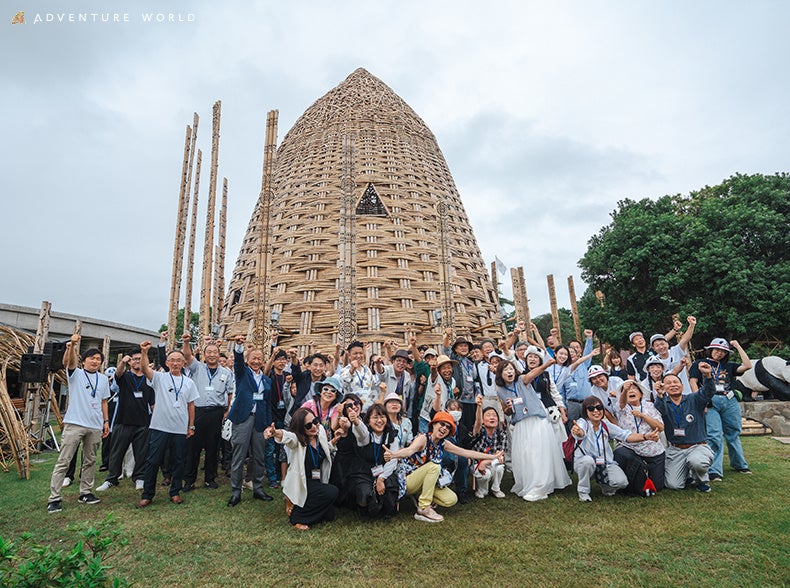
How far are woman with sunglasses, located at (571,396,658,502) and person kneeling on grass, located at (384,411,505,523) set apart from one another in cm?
105

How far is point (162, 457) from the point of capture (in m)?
4.73

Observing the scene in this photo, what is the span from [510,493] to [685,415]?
2110 mm

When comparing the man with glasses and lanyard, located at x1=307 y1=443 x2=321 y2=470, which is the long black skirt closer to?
lanyard, located at x1=307 y1=443 x2=321 y2=470

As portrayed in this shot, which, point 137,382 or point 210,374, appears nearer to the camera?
point 137,382

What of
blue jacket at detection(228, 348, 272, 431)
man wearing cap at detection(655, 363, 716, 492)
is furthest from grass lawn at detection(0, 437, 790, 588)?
blue jacket at detection(228, 348, 272, 431)

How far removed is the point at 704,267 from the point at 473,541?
12.3 meters

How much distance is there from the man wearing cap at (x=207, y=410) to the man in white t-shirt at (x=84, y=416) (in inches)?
36.6

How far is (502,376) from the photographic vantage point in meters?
5.04

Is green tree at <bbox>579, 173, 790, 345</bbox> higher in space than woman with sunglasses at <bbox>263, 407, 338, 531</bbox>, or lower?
higher

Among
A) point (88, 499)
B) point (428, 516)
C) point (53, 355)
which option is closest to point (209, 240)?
point (53, 355)

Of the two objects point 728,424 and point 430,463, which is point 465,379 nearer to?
point 430,463

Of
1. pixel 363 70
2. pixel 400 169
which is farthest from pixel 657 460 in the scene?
pixel 363 70

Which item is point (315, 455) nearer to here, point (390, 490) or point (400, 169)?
point (390, 490)

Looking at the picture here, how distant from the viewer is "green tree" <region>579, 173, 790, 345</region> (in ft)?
39.3
